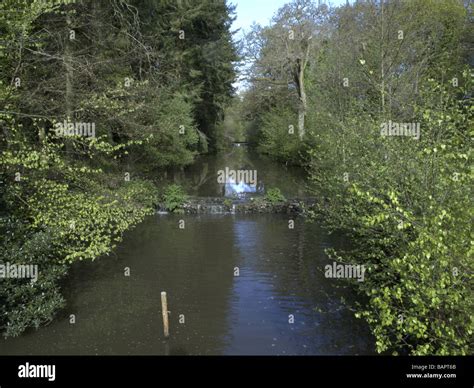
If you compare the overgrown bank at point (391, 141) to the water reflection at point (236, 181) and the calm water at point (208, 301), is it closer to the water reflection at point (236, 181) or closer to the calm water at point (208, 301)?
the calm water at point (208, 301)

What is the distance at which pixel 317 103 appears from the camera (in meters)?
27.1

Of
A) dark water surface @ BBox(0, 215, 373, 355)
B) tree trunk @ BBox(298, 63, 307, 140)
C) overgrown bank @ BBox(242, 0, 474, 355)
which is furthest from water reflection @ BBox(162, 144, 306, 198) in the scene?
dark water surface @ BBox(0, 215, 373, 355)

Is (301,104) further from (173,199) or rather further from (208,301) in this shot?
(208,301)

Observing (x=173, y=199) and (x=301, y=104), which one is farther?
(x=301, y=104)

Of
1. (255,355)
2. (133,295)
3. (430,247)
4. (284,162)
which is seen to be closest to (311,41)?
(284,162)

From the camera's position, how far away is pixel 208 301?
1296 centimetres

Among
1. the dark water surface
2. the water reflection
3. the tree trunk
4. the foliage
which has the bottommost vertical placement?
the dark water surface

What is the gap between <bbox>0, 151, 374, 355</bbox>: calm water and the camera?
33.8 ft

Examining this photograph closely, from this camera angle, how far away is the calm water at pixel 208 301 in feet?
33.8
